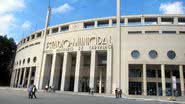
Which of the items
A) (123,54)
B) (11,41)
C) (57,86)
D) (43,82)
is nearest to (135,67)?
(123,54)

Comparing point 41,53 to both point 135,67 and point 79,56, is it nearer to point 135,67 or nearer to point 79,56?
point 79,56

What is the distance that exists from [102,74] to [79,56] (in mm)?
6491

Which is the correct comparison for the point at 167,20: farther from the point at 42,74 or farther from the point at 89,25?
the point at 42,74

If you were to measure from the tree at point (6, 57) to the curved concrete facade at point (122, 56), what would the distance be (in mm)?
21981

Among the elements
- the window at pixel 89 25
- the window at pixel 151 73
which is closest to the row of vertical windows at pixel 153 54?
the window at pixel 151 73

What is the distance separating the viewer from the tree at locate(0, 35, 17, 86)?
213 feet

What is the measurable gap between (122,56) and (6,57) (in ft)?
148

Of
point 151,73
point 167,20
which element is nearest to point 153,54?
point 151,73

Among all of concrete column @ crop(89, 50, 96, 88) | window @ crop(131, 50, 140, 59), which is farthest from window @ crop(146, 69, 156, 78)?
concrete column @ crop(89, 50, 96, 88)

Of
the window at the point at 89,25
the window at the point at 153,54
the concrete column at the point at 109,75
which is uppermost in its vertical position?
the window at the point at 89,25

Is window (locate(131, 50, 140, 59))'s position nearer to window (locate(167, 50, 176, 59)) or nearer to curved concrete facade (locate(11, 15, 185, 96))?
curved concrete facade (locate(11, 15, 185, 96))

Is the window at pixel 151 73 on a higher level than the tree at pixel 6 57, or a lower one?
lower

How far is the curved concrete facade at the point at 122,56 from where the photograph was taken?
38.3 m

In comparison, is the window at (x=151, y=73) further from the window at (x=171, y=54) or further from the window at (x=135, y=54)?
the window at (x=171, y=54)
